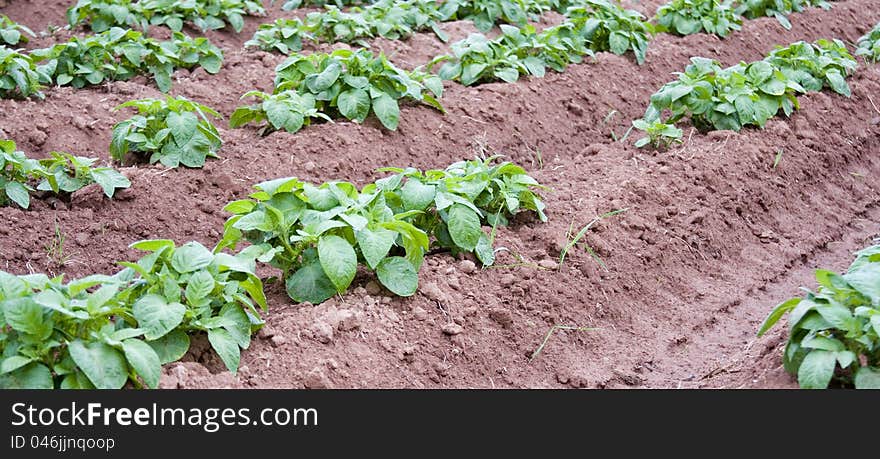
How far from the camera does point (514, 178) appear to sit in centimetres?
445

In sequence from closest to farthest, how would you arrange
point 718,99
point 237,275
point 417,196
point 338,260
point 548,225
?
point 237,275 → point 338,260 → point 417,196 → point 548,225 → point 718,99

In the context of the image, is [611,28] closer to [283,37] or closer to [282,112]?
[283,37]

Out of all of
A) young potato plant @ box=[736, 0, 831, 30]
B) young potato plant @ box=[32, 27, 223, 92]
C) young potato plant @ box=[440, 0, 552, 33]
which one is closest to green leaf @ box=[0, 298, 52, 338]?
young potato plant @ box=[32, 27, 223, 92]

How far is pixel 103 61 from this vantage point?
6402 mm

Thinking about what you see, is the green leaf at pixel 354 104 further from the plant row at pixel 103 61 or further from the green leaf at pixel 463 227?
the green leaf at pixel 463 227

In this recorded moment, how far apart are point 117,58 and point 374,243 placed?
12.4 feet

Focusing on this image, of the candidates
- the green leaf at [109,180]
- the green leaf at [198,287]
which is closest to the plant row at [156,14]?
the green leaf at [109,180]

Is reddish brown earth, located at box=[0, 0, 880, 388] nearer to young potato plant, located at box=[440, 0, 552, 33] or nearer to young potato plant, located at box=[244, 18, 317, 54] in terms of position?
young potato plant, located at box=[244, 18, 317, 54]

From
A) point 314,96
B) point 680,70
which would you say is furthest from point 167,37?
point 680,70

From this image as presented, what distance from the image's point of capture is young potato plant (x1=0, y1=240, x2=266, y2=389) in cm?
279

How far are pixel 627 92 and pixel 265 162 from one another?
2.85 meters

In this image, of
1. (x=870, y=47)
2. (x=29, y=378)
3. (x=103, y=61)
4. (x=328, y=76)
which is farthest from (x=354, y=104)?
(x=870, y=47)

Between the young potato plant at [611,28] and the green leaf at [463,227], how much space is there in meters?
3.54

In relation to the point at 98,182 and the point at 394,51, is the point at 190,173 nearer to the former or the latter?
the point at 98,182
